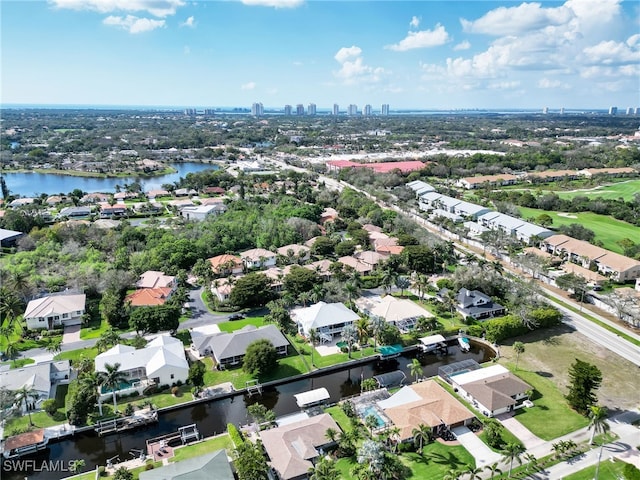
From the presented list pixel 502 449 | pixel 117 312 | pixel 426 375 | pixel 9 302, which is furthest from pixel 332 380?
pixel 9 302

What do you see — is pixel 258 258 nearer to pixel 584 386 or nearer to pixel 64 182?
pixel 584 386

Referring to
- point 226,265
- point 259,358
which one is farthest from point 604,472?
point 226,265

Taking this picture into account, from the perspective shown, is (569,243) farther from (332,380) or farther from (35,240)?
(35,240)

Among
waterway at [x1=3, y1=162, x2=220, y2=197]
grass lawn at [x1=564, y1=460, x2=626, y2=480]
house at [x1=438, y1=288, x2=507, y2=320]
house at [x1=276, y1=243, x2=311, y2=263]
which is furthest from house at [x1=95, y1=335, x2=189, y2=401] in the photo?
waterway at [x1=3, y1=162, x2=220, y2=197]

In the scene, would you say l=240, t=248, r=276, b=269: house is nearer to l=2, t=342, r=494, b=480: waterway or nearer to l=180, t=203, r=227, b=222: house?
l=180, t=203, r=227, b=222: house

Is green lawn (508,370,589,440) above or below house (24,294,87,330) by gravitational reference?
below

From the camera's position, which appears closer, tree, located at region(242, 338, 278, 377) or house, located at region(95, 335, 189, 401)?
house, located at region(95, 335, 189, 401)
